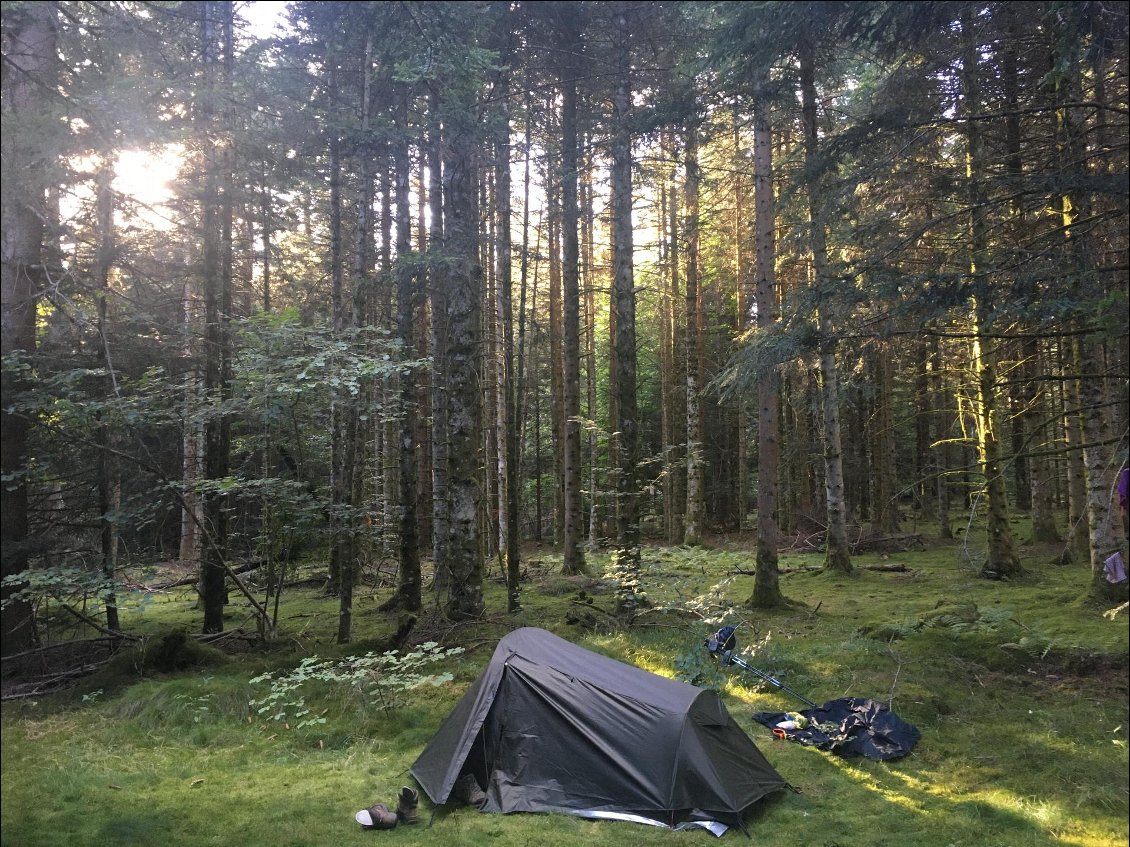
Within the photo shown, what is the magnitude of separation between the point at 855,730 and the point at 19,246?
7.56 metres

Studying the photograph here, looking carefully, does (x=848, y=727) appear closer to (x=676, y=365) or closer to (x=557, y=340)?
(x=557, y=340)

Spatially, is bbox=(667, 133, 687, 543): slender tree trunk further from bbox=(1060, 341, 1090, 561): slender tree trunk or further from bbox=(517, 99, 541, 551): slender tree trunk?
bbox=(1060, 341, 1090, 561): slender tree trunk

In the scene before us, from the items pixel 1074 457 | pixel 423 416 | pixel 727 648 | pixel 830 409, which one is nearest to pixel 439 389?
pixel 423 416

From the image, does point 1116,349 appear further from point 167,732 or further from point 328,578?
point 328,578

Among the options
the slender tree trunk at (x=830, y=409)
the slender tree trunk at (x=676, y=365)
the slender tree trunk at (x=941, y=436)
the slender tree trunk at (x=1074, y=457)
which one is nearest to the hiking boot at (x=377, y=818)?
the slender tree trunk at (x=830, y=409)

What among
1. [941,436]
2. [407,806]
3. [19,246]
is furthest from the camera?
[941,436]

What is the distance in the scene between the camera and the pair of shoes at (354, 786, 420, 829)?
514cm

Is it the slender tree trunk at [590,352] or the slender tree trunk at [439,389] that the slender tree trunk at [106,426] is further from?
the slender tree trunk at [590,352]

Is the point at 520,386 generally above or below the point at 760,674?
above

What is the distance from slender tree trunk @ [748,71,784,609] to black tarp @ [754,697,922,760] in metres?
3.88

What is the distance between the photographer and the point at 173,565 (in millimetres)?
7668

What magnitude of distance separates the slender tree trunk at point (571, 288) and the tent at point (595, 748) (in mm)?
5863

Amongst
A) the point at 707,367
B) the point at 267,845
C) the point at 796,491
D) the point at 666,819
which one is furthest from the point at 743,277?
the point at 267,845

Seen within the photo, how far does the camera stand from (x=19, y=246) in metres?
3.36
